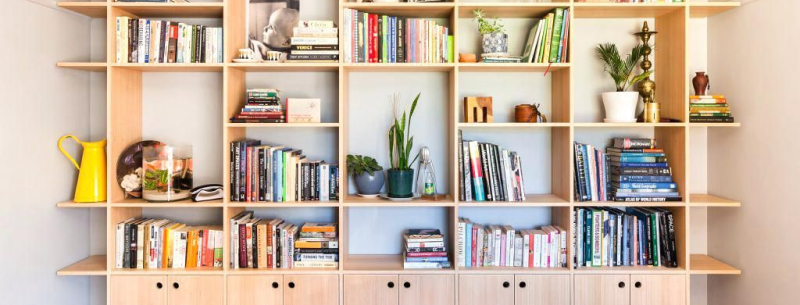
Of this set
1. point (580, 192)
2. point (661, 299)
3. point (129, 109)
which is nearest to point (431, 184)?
point (580, 192)

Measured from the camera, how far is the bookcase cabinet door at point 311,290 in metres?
2.50

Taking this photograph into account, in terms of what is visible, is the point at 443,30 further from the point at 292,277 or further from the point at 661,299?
the point at 661,299

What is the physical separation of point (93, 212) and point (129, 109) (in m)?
0.64

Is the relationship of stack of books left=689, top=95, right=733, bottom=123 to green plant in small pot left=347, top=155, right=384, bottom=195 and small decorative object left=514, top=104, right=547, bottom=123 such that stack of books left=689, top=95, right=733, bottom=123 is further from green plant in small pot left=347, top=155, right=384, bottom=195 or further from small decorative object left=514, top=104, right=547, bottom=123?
green plant in small pot left=347, top=155, right=384, bottom=195

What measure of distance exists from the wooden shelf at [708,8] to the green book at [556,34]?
620 mm

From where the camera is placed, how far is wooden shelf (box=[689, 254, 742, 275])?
8.16ft

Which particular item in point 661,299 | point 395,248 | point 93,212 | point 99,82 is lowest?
point 661,299

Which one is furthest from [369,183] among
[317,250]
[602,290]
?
[602,290]

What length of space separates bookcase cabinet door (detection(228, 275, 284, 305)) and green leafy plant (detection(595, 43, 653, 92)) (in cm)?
198

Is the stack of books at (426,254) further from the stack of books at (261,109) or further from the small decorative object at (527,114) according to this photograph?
the stack of books at (261,109)

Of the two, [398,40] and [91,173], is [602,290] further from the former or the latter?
[91,173]

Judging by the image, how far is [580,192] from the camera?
8.32ft

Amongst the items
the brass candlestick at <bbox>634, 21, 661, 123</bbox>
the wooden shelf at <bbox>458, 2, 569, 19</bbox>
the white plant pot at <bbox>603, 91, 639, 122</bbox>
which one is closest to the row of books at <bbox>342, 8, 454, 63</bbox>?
the wooden shelf at <bbox>458, 2, 569, 19</bbox>

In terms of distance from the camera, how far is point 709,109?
2514 mm
